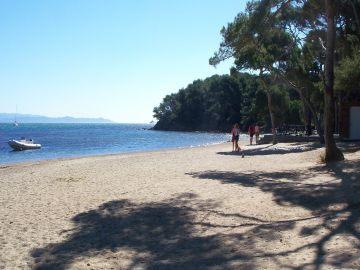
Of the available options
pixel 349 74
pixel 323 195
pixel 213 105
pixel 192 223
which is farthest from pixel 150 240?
pixel 213 105

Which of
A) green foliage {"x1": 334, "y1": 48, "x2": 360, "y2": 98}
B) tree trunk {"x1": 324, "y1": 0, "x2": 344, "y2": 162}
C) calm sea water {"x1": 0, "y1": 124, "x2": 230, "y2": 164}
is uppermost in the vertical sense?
green foliage {"x1": 334, "y1": 48, "x2": 360, "y2": 98}

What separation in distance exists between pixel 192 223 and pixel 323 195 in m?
3.15

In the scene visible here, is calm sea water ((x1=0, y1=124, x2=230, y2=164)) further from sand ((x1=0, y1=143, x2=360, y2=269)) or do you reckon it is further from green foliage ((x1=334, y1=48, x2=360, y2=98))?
sand ((x1=0, y1=143, x2=360, y2=269))

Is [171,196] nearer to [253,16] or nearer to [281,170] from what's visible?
[281,170]

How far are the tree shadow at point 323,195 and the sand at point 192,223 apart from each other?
0.07 feet

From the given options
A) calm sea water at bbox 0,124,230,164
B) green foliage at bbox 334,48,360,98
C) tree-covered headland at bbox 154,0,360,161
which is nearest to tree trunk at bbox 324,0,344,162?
tree-covered headland at bbox 154,0,360,161

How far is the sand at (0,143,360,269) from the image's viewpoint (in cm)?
660

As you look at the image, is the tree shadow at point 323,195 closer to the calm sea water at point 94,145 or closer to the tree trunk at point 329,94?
the tree trunk at point 329,94

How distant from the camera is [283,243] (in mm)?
6941

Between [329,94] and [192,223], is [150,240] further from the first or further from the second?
[329,94]

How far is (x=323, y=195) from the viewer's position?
405 inches

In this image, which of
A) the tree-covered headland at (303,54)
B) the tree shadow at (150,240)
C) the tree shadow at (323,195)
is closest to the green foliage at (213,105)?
the tree-covered headland at (303,54)

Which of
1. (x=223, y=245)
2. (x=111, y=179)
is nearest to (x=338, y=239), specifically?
(x=223, y=245)

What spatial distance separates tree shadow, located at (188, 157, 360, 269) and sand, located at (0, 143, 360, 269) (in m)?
0.02
